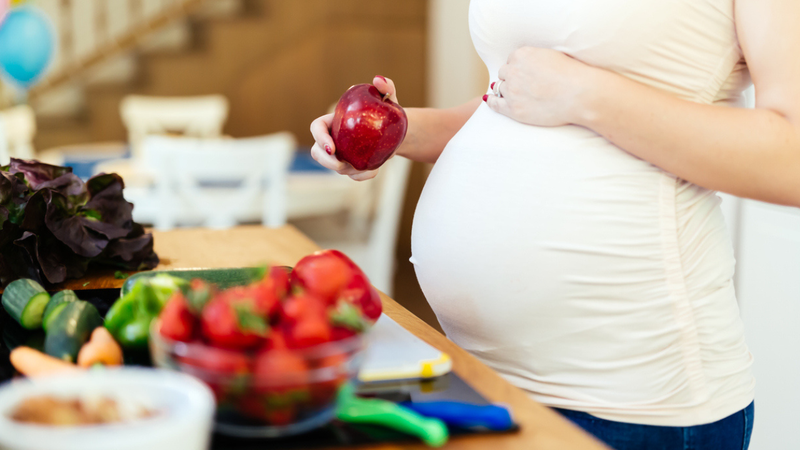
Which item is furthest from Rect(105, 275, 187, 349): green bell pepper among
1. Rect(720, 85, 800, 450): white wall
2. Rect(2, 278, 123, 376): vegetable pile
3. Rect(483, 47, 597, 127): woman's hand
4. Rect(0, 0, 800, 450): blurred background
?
Rect(0, 0, 800, 450): blurred background

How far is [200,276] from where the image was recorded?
0.86m

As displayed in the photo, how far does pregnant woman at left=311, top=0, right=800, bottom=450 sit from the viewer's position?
779 millimetres

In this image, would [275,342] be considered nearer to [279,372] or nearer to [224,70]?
[279,372]

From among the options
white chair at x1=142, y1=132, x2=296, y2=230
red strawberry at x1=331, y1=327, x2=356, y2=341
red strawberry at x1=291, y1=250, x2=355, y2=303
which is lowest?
white chair at x1=142, y1=132, x2=296, y2=230

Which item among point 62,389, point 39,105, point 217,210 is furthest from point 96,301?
point 39,105

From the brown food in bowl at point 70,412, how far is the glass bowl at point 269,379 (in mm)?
50

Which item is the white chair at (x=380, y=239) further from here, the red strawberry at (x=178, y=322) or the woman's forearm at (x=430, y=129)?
the red strawberry at (x=178, y=322)

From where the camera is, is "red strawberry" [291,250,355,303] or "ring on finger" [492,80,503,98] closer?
"red strawberry" [291,250,355,303]

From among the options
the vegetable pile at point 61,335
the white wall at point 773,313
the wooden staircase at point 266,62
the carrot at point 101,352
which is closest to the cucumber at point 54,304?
Result: the vegetable pile at point 61,335

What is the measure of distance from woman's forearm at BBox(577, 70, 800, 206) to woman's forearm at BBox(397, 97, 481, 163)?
1.01 feet

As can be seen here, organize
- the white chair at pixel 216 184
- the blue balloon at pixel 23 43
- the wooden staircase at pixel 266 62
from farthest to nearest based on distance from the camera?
1. the wooden staircase at pixel 266 62
2. the blue balloon at pixel 23 43
3. the white chair at pixel 216 184

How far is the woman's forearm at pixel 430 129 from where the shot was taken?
1.07 metres

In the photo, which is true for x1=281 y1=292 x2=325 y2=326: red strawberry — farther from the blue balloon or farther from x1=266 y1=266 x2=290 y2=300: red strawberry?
the blue balloon

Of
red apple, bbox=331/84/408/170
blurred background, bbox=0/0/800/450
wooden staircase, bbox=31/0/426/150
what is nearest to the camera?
red apple, bbox=331/84/408/170
